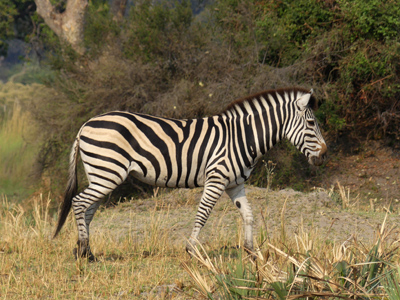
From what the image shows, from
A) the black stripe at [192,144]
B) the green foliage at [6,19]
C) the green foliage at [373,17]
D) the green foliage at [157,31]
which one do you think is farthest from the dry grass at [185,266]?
the green foliage at [6,19]

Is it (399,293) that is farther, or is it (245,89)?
(245,89)

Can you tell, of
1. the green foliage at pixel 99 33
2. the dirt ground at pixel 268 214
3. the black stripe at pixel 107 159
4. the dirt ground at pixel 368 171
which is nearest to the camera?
the black stripe at pixel 107 159

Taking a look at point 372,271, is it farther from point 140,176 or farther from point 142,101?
point 142,101

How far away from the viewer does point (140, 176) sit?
19.6 feet

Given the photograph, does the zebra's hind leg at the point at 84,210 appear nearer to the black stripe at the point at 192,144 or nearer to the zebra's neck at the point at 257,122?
the black stripe at the point at 192,144

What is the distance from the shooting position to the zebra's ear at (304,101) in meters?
5.99

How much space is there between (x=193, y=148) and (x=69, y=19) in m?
11.2

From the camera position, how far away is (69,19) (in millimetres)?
15711

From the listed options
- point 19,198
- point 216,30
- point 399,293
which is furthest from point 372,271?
point 19,198

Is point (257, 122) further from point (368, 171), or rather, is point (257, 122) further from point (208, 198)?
point (368, 171)

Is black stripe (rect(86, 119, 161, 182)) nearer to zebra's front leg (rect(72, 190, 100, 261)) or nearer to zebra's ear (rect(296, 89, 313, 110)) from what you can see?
zebra's front leg (rect(72, 190, 100, 261))

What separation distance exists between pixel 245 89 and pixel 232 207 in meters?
3.80

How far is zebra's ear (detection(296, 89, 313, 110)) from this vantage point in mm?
5992

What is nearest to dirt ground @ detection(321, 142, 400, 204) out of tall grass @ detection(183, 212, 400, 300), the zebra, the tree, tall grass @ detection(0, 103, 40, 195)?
the zebra
